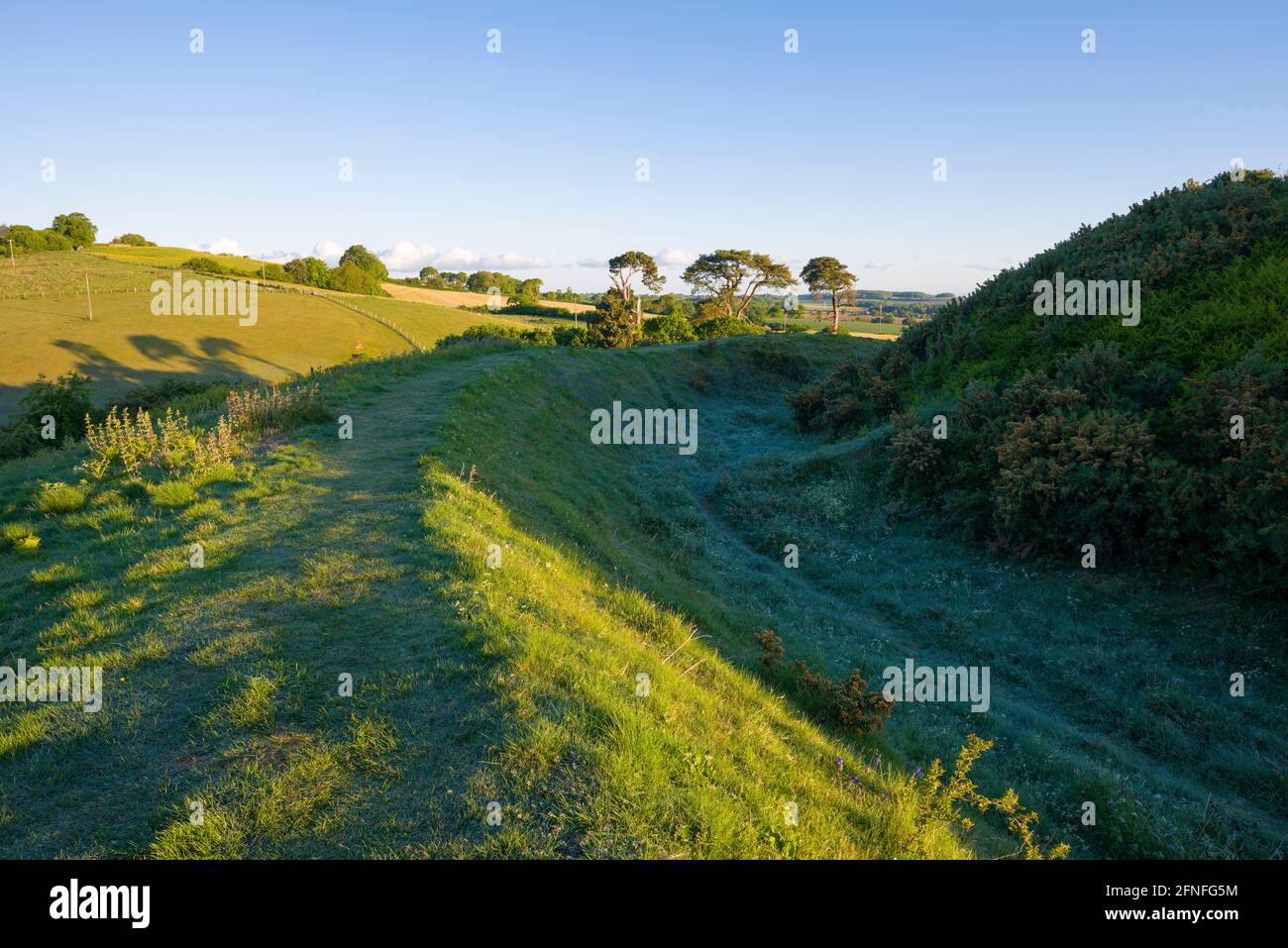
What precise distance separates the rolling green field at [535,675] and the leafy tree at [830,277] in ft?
177

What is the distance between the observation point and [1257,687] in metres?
9.42

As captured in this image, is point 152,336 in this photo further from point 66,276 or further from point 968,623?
point 968,623

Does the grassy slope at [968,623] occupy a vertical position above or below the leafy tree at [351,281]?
below

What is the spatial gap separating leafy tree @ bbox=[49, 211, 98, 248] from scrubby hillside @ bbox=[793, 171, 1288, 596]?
449 feet

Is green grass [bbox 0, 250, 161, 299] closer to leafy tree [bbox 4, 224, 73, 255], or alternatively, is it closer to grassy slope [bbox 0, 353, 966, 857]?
leafy tree [bbox 4, 224, 73, 255]

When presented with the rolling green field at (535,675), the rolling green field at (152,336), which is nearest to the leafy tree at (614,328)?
the rolling green field at (152,336)

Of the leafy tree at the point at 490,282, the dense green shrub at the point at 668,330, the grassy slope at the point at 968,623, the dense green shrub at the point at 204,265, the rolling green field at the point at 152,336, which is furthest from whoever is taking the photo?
the leafy tree at the point at 490,282

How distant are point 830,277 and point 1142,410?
54.6 m

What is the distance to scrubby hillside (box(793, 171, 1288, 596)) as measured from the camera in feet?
37.6

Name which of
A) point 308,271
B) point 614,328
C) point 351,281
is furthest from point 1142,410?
point 308,271

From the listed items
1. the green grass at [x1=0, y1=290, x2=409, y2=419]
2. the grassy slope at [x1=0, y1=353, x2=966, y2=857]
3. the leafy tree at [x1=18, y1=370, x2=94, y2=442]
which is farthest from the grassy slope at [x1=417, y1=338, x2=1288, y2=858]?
the green grass at [x1=0, y1=290, x2=409, y2=419]

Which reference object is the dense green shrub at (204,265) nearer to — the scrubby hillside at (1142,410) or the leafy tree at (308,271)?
the leafy tree at (308,271)

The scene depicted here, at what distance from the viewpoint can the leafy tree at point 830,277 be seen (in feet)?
213

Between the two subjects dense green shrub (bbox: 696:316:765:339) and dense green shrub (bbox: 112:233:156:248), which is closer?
dense green shrub (bbox: 696:316:765:339)
